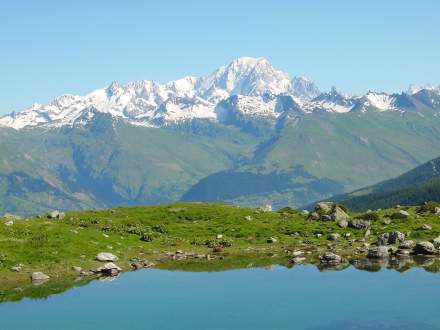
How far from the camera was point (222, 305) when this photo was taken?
56.6 m

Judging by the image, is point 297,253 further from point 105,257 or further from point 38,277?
point 38,277

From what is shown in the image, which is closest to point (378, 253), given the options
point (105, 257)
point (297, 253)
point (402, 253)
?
point (402, 253)

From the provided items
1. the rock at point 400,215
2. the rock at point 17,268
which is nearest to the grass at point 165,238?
the rock at point 17,268

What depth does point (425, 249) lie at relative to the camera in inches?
3012

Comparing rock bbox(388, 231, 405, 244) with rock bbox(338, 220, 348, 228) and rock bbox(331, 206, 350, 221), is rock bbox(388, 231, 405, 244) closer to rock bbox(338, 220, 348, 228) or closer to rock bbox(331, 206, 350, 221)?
rock bbox(338, 220, 348, 228)

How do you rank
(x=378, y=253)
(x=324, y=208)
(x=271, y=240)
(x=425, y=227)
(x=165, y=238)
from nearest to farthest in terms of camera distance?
1. (x=378, y=253)
2. (x=271, y=240)
3. (x=425, y=227)
4. (x=165, y=238)
5. (x=324, y=208)

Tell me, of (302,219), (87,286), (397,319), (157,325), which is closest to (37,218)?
(87,286)

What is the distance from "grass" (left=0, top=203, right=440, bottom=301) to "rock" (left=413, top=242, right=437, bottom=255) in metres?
Result: 6.95

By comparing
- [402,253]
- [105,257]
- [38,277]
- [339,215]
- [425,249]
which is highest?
[339,215]

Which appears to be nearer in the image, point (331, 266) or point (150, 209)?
point (331, 266)

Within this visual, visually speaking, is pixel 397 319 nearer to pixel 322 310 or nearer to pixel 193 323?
pixel 322 310

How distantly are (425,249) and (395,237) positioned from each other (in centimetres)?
582

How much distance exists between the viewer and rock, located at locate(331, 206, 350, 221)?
3858 inches

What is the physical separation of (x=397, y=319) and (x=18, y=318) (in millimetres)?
31719
